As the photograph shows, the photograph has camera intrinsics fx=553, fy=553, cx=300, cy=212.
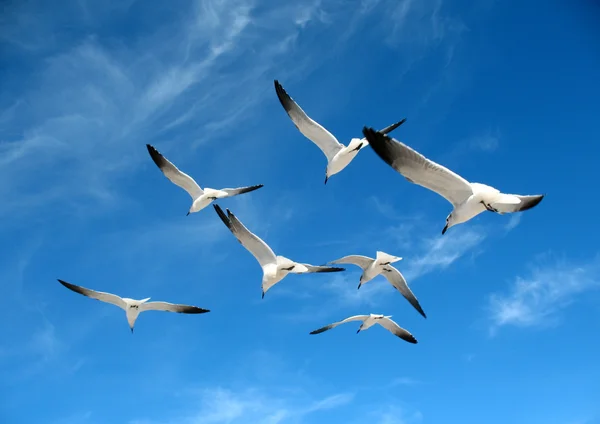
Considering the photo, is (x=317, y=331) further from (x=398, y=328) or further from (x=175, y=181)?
(x=175, y=181)

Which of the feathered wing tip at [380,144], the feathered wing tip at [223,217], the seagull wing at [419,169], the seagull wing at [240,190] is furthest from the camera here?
the seagull wing at [240,190]

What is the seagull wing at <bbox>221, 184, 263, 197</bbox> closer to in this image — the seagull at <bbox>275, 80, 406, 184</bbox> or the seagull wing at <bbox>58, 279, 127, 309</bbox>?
the seagull at <bbox>275, 80, 406, 184</bbox>

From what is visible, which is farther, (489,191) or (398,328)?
(398,328)

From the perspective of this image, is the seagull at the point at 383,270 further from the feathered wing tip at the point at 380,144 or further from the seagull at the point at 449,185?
the feathered wing tip at the point at 380,144

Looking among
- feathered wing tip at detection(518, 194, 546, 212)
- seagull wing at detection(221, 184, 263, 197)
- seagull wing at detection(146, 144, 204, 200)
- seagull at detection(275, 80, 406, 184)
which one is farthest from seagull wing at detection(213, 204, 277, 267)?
feathered wing tip at detection(518, 194, 546, 212)

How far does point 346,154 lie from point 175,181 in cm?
630

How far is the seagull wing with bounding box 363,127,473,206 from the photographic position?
8.89m

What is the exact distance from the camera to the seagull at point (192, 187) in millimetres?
17961

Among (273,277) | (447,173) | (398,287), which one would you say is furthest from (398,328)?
(447,173)

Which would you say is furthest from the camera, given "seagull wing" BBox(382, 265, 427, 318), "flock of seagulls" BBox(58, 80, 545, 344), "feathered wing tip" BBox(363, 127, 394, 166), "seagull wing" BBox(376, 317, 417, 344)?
"seagull wing" BBox(376, 317, 417, 344)

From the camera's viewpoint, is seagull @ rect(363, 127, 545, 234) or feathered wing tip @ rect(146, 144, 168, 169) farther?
feathered wing tip @ rect(146, 144, 168, 169)

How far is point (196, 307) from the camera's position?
17.2 metres

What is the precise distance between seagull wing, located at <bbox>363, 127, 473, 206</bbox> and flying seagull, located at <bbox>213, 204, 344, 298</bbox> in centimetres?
509

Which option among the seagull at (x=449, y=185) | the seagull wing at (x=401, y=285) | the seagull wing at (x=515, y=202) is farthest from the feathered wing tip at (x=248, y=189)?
the seagull wing at (x=515, y=202)
